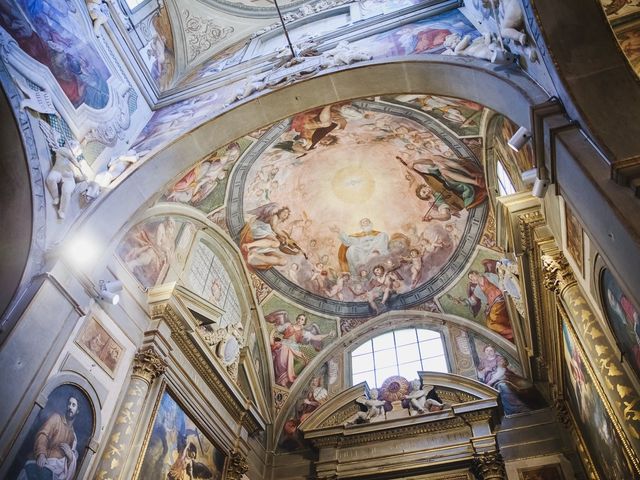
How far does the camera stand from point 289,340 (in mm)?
13242

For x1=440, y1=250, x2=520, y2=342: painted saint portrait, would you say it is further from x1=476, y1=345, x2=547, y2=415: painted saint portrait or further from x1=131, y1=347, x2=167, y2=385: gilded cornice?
x1=131, y1=347, x2=167, y2=385: gilded cornice

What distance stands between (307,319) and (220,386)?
152 inches

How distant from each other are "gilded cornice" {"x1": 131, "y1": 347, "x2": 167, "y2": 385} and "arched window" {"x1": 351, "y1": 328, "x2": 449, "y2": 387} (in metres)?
5.75

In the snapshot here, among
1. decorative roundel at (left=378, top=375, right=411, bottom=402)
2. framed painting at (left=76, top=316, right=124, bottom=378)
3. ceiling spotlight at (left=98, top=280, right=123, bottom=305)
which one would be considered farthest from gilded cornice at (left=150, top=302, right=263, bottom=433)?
decorative roundel at (left=378, top=375, right=411, bottom=402)

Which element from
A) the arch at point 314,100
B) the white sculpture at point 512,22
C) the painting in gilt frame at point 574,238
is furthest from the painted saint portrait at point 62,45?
the painting in gilt frame at point 574,238

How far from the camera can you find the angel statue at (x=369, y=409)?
36.2 feet

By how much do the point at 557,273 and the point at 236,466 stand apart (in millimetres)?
7432

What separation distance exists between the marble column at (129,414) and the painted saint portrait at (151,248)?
5.12 ft

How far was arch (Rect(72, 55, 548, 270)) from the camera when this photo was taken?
6492 millimetres

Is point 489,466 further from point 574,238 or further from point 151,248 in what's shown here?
point 151,248

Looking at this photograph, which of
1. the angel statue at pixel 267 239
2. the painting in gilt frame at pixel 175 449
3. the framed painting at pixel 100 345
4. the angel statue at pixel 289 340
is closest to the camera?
the framed painting at pixel 100 345

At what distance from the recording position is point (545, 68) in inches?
216

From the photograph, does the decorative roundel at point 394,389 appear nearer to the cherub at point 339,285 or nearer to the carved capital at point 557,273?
the cherub at point 339,285

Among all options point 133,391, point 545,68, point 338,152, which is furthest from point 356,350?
point 545,68
